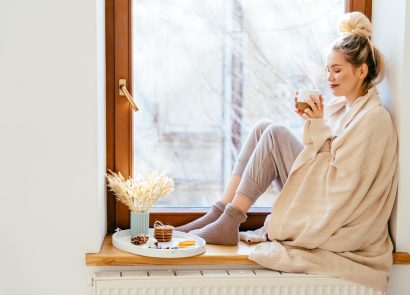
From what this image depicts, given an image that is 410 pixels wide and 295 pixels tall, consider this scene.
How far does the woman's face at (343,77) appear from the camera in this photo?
85.3 inches

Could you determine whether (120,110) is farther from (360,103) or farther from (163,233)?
(360,103)

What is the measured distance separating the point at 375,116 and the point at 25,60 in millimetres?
1181

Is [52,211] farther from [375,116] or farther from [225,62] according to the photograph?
[375,116]

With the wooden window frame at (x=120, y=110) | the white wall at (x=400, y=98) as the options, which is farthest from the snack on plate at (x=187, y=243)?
the white wall at (x=400, y=98)

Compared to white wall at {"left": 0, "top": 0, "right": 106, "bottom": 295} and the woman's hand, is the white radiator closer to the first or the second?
white wall at {"left": 0, "top": 0, "right": 106, "bottom": 295}

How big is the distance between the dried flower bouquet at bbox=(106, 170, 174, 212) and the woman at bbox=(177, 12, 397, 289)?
7.8 inches

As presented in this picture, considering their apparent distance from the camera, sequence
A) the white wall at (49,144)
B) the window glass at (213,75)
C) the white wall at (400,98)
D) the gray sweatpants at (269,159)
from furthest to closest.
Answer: the window glass at (213,75), the gray sweatpants at (269,159), the white wall at (400,98), the white wall at (49,144)

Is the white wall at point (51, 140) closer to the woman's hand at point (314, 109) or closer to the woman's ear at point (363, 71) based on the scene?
the woman's ear at point (363, 71)

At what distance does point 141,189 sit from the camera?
2.17 m

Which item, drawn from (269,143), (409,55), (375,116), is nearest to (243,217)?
(269,143)

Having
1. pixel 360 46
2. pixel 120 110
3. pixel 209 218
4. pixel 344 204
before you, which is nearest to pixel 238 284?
pixel 209 218

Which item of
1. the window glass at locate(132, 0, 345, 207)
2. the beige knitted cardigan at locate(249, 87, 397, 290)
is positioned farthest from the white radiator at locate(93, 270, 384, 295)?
the window glass at locate(132, 0, 345, 207)

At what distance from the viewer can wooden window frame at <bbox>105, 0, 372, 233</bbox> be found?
2.24 metres

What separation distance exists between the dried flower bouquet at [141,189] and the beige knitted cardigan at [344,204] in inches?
15.6
